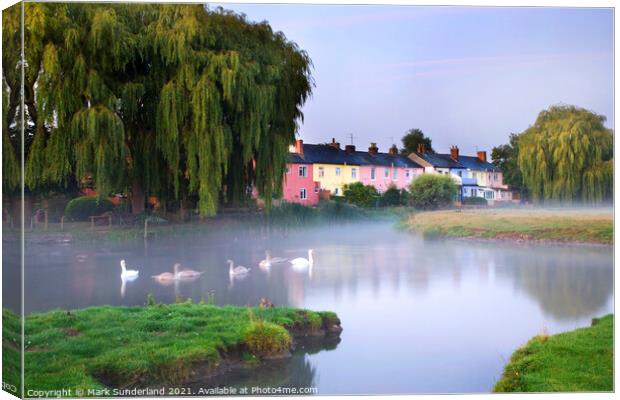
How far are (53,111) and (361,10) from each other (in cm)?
313

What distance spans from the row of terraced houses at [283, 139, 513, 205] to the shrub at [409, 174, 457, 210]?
0.19 feet

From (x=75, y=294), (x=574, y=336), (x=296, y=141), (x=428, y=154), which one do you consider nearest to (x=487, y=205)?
(x=428, y=154)

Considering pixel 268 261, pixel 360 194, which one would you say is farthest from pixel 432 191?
pixel 268 261

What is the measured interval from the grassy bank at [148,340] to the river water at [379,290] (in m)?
0.13

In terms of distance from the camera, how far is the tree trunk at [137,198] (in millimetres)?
8164

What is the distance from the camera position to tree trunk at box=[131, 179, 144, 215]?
8164 millimetres

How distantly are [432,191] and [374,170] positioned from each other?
0.69m

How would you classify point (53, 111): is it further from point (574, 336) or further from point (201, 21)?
point (574, 336)

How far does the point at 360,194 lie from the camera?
331 inches

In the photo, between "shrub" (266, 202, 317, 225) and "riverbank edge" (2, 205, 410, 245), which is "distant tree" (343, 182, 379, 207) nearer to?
"riverbank edge" (2, 205, 410, 245)

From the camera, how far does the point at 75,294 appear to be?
7859 millimetres

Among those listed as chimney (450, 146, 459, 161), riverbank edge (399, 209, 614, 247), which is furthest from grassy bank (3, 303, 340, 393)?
chimney (450, 146, 459, 161)

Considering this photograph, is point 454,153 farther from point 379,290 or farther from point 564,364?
point 564,364

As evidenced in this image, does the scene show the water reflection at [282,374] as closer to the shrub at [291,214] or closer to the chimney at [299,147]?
the shrub at [291,214]
